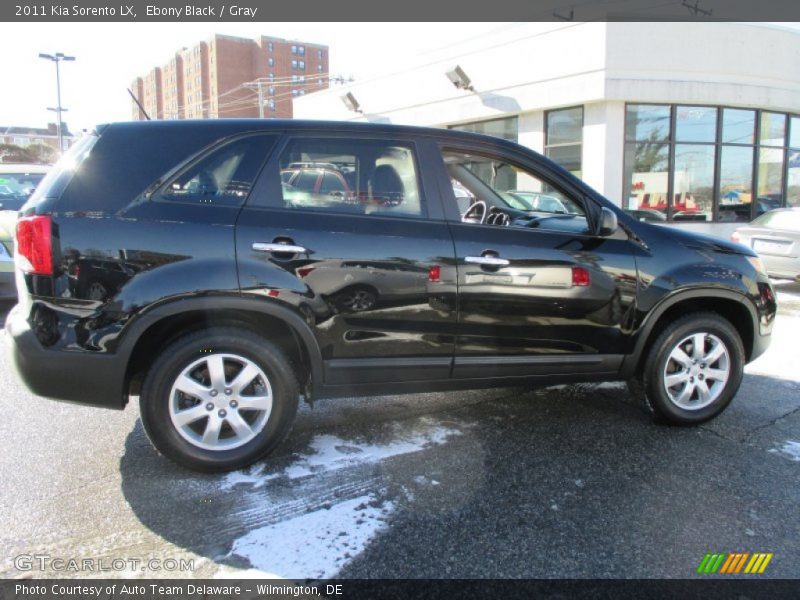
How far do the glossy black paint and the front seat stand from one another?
14cm

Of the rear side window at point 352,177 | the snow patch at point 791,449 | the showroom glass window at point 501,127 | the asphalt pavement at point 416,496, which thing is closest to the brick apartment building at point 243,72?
the showroom glass window at point 501,127

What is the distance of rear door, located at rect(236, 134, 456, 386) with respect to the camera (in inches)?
125

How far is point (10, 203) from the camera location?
849cm

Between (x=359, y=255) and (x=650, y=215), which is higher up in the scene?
(x=650, y=215)

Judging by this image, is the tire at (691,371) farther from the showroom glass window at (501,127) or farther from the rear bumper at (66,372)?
the showroom glass window at (501,127)

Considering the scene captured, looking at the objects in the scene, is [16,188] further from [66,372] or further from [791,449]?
[791,449]

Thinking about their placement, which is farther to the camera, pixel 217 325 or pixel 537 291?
pixel 537 291

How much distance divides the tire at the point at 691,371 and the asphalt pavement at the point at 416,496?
149 mm

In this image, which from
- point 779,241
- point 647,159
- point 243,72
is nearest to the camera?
point 779,241

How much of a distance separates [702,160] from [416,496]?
1557 centimetres

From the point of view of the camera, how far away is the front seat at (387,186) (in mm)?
3471

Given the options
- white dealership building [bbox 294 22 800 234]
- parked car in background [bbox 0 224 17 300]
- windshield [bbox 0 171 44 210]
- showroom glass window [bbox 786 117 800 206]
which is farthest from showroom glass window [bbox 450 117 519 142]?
parked car in background [bbox 0 224 17 300]

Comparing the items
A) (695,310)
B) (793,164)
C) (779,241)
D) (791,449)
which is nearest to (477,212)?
(695,310)

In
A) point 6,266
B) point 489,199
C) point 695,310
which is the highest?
point 489,199
